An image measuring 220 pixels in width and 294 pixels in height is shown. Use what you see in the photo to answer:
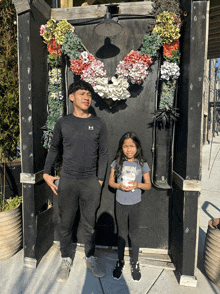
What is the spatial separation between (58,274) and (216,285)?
1961mm

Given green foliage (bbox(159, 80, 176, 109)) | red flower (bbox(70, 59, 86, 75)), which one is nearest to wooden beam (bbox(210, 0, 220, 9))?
green foliage (bbox(159, 80, 176, 109))

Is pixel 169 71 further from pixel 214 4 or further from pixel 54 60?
pixel 54 60

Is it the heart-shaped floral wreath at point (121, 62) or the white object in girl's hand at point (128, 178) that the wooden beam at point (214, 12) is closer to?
the heart-shaped floral wreath at point (121, 62)

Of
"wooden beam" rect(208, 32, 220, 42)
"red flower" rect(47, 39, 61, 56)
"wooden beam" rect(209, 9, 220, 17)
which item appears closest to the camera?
"red flower" rect(47, 39, 61, 56)

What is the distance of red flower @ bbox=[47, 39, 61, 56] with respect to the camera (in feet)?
9.45

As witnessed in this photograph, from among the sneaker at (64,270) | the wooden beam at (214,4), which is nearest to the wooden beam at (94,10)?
the wooden beam at (214,4)

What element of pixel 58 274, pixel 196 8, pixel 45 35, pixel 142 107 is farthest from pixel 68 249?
pixel 196 8

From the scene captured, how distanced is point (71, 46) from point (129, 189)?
6.81 feet

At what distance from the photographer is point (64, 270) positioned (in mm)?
2645

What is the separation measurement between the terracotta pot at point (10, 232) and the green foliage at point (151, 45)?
2.91 metres

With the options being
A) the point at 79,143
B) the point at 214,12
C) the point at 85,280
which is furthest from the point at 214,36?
the point at 85,280

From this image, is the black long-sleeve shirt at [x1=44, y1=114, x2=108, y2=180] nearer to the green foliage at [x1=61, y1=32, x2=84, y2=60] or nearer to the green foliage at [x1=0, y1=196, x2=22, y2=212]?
the green foliage at [x1=61, y1=32, x2=84, y2=60]

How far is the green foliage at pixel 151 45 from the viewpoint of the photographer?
270cm

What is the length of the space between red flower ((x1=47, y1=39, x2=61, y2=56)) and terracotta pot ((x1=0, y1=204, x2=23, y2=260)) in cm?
235
